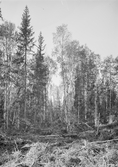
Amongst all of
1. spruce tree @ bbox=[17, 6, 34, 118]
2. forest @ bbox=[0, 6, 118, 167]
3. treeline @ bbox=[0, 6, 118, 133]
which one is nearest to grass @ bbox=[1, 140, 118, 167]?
forest @ bbox=[0, 6, 118, 167]

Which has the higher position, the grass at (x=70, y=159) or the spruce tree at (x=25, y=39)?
the spruce tree at (x=25, y=39)

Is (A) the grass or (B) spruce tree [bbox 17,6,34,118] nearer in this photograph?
(A) the grass

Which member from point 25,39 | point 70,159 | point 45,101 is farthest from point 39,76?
point 70,159

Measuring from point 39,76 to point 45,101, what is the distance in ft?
13.3

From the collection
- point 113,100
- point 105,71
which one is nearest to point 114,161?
point 105,71

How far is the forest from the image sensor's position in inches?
95.3

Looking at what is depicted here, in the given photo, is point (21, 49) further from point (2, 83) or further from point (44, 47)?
point (44, 47)

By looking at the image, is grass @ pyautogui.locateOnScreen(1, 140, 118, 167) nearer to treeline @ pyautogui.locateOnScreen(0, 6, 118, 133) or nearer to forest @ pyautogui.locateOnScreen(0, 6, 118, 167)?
forest @ pyautogui.locateOnScreen(0, 6, 118, 167)

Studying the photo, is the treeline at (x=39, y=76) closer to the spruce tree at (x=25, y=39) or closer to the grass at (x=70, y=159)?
the spruce tree at (x=25, y=39)

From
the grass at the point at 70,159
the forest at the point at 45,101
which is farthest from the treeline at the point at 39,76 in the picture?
the grass at the point at 70,159

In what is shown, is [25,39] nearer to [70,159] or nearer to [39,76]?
[39,76]

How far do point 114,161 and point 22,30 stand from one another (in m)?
14.1

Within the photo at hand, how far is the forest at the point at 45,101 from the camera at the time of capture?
2422mm

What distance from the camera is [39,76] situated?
1700 cm
